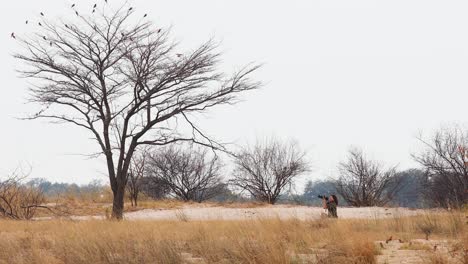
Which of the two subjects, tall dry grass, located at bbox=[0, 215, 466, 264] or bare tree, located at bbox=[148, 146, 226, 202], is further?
bare tree, located at bbox=[148, 146, 226, 202]

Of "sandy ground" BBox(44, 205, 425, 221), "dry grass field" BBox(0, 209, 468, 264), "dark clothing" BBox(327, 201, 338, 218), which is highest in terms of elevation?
"dark clothing" BBox(327, 201, 338, 218)

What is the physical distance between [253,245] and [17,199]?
15.3m

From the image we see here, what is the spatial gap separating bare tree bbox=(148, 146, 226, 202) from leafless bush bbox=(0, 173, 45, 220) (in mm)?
17912

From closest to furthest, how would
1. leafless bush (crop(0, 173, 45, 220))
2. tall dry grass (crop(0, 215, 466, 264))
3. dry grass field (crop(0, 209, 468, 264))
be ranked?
dry grass field (crop(0, 209, 468, 264)) < tall dry grass (crop(0, 215, 466, 264)) < leafless bush (crop(0, 173, 45, 220))

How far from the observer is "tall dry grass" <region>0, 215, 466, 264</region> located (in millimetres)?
5859

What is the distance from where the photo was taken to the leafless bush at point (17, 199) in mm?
18059

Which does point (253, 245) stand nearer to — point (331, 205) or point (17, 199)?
point (331, 205)

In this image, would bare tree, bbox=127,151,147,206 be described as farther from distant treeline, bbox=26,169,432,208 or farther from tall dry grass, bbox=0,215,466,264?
tall dry grass, bbox=0,215,466,264

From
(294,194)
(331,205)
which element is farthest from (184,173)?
(331,205)

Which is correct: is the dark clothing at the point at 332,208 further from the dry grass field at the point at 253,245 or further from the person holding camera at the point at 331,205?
the dry grass field at the point at 253,245

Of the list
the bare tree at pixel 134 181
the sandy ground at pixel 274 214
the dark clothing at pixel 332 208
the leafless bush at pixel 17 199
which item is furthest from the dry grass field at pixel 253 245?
the bare tree at pixel 134 181

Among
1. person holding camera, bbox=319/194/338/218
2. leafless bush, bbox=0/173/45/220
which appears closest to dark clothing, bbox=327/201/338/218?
person holding camera, bbox=319/194/338/218

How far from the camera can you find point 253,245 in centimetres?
635

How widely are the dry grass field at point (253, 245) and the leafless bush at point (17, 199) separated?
958 centimetres
